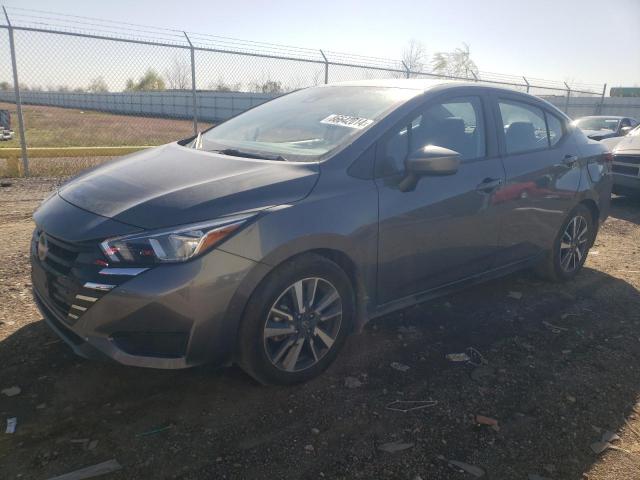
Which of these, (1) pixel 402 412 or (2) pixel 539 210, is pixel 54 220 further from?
(2) pixel 539 210

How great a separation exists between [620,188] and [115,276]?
843 cm

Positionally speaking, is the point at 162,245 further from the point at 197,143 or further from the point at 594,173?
the point at 594,173

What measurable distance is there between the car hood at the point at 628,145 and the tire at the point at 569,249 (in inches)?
168

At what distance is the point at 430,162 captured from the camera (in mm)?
2912

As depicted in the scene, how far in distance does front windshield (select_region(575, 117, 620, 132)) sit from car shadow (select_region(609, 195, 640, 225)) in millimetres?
5532

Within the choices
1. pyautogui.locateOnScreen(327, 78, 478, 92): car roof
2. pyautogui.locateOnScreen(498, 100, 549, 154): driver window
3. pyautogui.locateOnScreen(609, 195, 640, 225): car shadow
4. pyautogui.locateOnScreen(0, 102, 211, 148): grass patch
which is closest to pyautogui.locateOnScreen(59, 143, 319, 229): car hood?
pyautogui.locateOnScreen(327, 78, 478, 92): car roof

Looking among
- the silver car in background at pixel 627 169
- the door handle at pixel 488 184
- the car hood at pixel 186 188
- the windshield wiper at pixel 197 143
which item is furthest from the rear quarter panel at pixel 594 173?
the silver car in background at pixel 627 169

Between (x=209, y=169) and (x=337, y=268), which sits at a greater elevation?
(x=209, y=169)

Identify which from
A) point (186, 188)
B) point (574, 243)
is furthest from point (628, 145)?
point (186, 188)

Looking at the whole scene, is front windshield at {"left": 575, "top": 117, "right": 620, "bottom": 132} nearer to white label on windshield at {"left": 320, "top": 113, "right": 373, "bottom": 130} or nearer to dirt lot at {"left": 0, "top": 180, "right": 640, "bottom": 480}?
dirt lot at {"left": 0, "top": 180, "right": 640, "bottom": 480}

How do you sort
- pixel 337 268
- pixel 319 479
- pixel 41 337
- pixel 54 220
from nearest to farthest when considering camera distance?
pixel 319 479, pixel 54 220, pixel 337 268, pixel 41 337

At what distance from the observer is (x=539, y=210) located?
4.05 meters

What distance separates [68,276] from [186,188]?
70 cm

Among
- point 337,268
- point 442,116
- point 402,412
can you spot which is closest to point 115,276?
point 337,268
